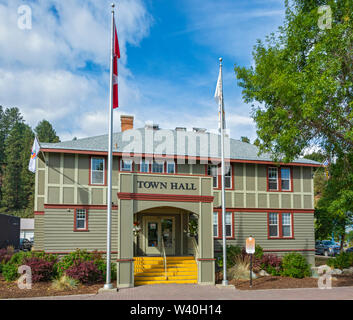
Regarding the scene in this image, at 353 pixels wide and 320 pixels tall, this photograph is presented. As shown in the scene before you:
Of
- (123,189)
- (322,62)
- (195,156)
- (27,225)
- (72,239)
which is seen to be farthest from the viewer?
(27,225)

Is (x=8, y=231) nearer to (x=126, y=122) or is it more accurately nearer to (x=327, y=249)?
(x=126, y=122)

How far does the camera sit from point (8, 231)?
32125 mm

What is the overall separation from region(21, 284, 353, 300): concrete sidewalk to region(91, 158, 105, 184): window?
733cm

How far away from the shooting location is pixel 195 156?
23078 millimetres

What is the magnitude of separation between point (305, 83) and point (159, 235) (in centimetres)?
1220

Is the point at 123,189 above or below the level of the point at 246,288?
above

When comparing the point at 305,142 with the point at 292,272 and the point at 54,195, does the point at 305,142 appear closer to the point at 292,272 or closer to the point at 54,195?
the point at 292,272

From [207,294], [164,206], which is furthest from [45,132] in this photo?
[207,294]

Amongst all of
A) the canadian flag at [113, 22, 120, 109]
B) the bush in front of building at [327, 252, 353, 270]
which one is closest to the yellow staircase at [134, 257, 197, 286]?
the canadian flag at [113, 22, 120, 109]

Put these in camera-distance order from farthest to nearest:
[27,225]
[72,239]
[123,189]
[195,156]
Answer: [27,225], [195,156], [72,239], [123,189]

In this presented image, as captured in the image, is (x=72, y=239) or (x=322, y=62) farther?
(x=72, y=239)

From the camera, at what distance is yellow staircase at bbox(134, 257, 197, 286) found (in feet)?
59.5

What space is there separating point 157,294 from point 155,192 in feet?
15.9

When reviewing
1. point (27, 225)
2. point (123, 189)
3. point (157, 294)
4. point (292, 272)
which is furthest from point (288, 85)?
point (27, 225)
